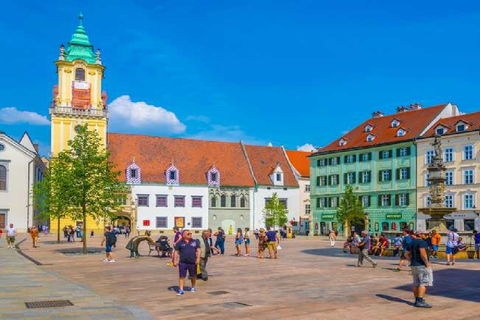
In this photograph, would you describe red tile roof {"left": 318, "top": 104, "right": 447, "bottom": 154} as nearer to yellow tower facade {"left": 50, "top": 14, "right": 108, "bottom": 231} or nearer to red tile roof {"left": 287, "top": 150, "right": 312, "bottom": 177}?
red tile roof {"left": 287, "top": 150, "right": 312, "bottom": 177}

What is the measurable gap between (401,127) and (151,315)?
54088 mm

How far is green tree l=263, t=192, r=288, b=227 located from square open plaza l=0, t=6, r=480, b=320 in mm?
257

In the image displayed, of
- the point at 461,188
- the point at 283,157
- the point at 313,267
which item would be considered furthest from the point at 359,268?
the point at 283,157

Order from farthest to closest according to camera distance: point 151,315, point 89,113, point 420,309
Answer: point 89,113 → point 420,309 → point 151,315

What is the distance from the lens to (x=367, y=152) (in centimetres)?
6369

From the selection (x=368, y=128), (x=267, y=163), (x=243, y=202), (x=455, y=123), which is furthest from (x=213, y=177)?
(x=455, y=123)

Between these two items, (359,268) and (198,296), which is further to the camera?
(359,268)

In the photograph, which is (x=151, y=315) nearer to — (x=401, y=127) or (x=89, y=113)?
(x=401, y=127)

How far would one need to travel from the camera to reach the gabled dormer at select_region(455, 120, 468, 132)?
54.3m

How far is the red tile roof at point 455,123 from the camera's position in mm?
53741

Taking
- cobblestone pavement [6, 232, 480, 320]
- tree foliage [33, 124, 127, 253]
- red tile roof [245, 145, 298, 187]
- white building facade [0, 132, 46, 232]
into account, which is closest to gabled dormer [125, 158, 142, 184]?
white building facade [0, 132, 46, 232]

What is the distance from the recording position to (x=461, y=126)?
54.8 meters

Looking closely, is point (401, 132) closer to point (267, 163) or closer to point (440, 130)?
point (440, 130)

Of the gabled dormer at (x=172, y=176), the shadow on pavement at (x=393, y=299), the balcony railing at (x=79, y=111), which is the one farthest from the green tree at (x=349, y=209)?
the shadow on pavement at (x=393, y=299)
